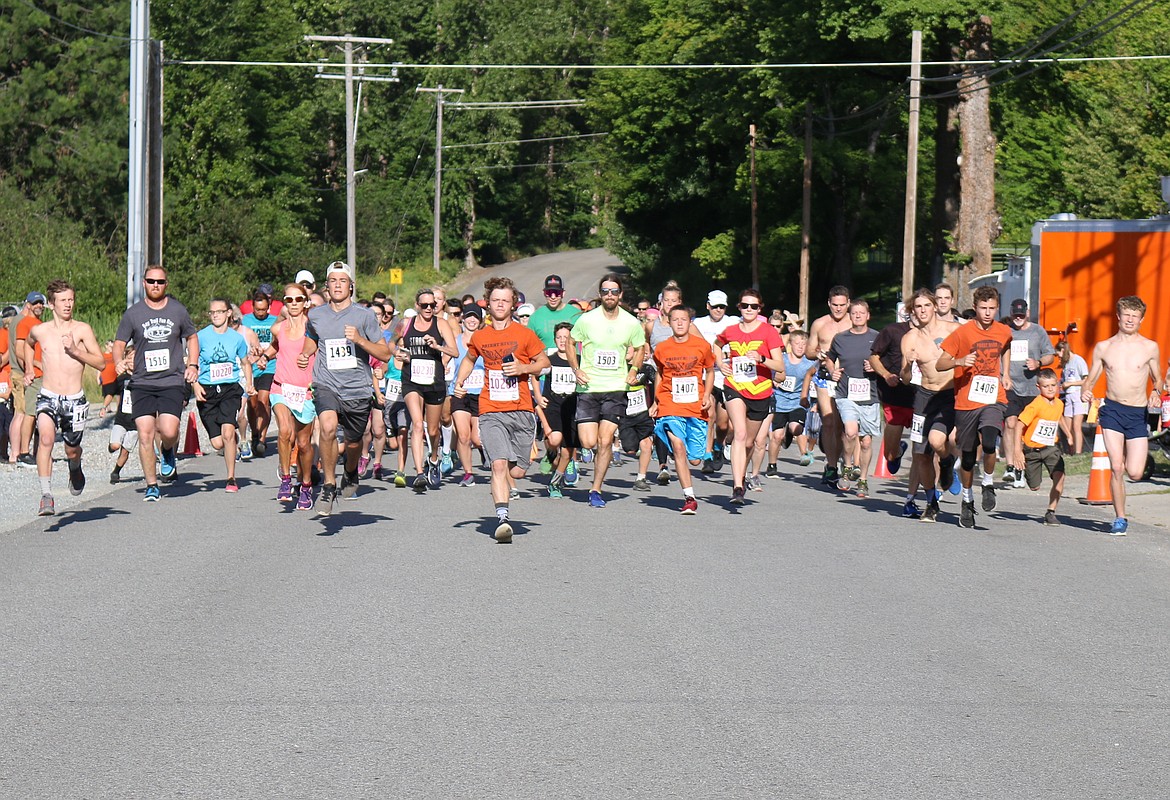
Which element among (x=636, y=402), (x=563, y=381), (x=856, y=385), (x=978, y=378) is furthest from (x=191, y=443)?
(x=978, y=378)

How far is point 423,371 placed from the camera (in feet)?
53.5

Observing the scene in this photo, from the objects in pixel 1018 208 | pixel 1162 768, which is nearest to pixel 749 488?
pixel 1162 768

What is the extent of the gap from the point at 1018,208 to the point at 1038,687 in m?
58.6

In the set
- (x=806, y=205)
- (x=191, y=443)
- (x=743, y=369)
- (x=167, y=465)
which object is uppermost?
(x=806, y=205)

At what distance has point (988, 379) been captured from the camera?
13.7m

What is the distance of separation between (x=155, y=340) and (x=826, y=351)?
6599 mm

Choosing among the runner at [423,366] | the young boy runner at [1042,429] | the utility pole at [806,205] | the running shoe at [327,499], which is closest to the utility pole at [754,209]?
the utility pole at [806,205]

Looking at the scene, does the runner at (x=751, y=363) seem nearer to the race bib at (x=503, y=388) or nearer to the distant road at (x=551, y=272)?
the race bib at (x=503, y=388)

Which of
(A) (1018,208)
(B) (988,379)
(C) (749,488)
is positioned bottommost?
(C) (749,488)

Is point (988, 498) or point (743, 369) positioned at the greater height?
point (743, 369)

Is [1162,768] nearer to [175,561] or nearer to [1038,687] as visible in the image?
[1038,687]

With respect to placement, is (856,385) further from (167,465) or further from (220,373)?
(167,465)

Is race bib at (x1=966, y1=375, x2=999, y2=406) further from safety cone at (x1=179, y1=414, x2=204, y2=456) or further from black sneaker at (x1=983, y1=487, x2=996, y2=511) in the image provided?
safety cone at (x1=179, y1=414, x2=204, y2=456)

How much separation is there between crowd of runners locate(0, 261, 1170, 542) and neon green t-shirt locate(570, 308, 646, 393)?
0.02 meters
